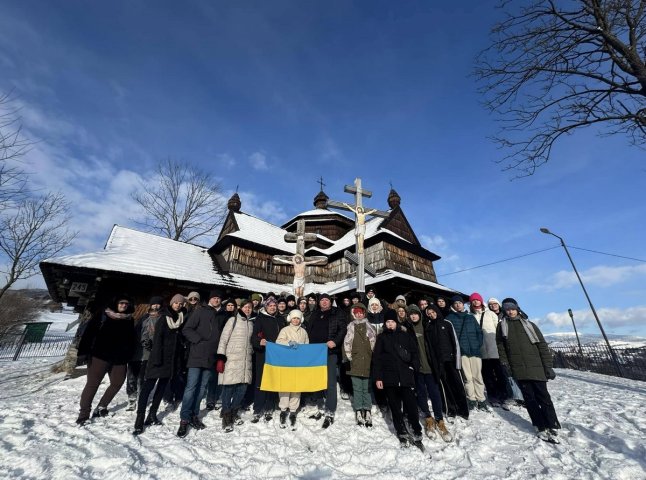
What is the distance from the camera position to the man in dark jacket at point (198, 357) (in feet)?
15.3

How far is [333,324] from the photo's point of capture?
5816 mm

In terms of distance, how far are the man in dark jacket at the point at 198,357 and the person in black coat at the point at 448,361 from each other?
12.6 feet

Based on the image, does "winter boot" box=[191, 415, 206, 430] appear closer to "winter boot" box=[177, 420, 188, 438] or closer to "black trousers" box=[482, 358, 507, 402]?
"winter boot" box=[177, 420, 188, 438]

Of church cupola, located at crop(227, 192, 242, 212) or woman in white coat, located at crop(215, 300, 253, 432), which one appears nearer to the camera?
woman in white coat, located at crop(215, 300, 253, 432)

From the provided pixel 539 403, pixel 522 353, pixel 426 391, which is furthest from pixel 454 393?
pixel 522 353

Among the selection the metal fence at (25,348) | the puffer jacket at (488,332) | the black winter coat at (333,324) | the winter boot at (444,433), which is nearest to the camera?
the winter boot at (444,433)

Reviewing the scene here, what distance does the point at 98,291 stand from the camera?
38.1 feet

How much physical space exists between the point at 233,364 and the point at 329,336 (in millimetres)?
1817

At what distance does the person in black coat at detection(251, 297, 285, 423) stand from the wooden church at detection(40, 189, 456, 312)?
24.0 feet

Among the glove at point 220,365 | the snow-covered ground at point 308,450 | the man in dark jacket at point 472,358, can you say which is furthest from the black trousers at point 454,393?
the glove at point 220,365

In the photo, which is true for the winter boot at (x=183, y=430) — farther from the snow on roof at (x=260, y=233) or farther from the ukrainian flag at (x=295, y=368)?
the snow on roof at (x=260, y=233)

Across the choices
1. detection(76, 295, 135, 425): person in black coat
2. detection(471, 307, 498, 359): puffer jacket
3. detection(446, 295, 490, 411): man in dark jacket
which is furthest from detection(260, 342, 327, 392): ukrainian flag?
detection(471, 307, 498, 359): puffer jacket

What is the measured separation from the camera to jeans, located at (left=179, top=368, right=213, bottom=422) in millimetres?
4594

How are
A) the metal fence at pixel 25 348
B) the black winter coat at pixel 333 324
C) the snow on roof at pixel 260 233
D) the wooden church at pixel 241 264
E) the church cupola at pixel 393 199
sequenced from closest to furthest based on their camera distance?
1. the black winter coat at pixel 333 324
2. the wooden church at pixel 241 264
3. the metal fence at pixel 25 348
4. the snow on roof at pixel 260 233
5. the church cupola at pixel 393 199
